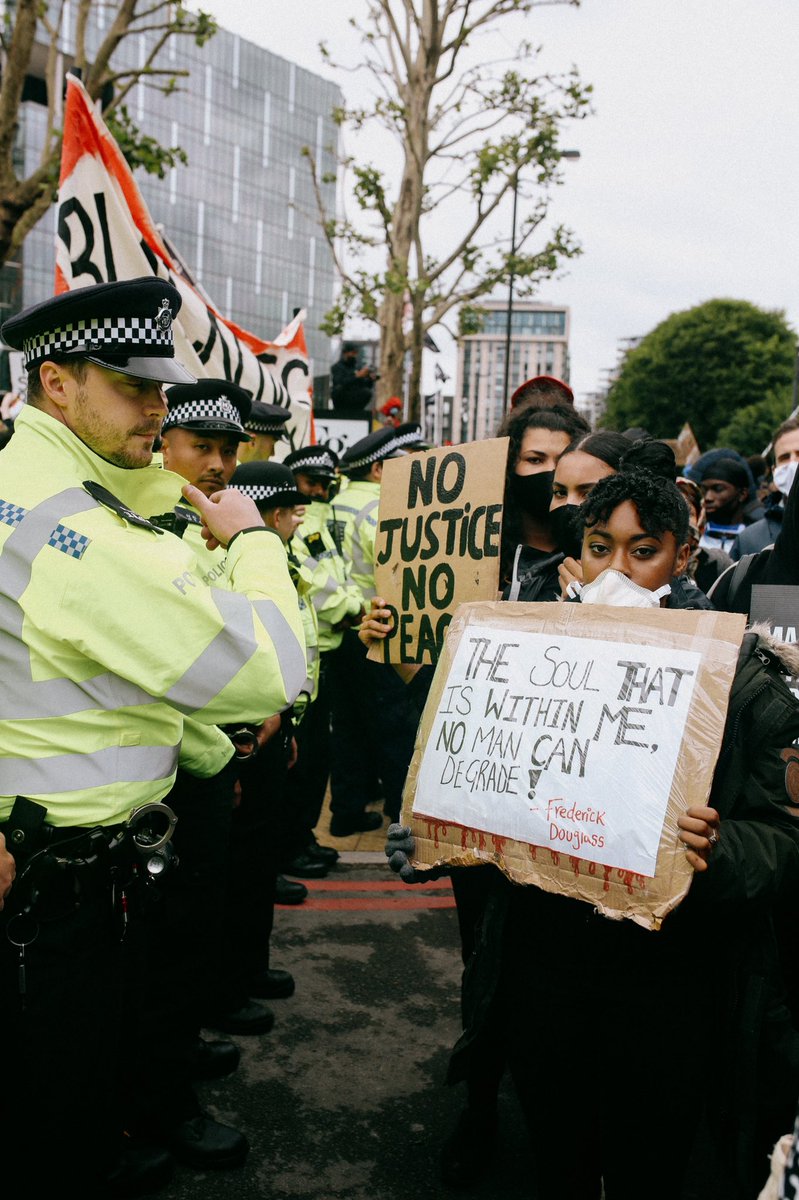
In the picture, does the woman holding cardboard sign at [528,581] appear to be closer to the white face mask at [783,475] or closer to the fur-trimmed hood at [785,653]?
the fur-trimmed hood at [785,653]

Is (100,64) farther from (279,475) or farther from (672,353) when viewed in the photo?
(672,353)

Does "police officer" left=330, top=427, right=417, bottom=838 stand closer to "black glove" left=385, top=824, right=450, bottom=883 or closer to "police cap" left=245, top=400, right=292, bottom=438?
"police cap" left=245, top=400, right=292, bottom=438

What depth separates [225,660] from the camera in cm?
190

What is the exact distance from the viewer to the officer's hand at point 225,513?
2.25m

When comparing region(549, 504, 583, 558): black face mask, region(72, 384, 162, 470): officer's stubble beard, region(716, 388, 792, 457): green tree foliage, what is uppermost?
region(716, 388, 792, 457): green tree foliage

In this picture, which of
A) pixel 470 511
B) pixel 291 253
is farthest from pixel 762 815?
pixel 291 253

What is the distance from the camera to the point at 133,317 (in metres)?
2.04

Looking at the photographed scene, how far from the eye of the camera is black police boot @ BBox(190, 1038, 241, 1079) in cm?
341

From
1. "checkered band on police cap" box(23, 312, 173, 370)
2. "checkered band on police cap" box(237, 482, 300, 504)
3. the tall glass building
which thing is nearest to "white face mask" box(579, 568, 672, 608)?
"checkered band on police cap" box(23, 312, 173, 370)

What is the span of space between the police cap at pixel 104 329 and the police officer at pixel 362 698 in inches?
141

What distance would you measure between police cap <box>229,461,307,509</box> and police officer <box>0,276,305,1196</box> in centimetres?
A: 167

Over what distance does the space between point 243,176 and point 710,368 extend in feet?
177

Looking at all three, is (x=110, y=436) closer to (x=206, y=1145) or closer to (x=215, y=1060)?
(x=206, y=1145)

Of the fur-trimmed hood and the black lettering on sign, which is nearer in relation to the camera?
the fur-trimmed hood
